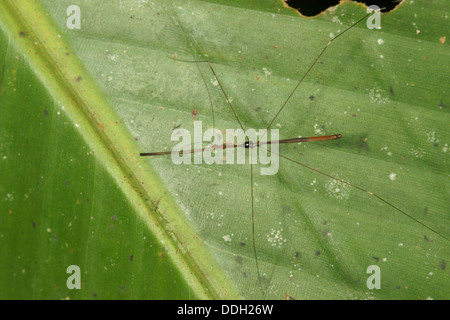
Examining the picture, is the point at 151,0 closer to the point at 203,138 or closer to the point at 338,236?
the point at 203,138

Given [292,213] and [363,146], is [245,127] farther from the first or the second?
[363,146]

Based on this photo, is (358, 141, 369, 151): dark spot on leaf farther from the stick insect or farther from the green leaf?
the stick insect

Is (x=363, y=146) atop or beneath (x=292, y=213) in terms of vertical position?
atop

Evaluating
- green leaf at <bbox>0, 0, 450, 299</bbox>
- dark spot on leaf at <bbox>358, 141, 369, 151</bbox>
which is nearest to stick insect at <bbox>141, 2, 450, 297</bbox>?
green leaf at <bbox>0, 0, 450, 299</bbox>

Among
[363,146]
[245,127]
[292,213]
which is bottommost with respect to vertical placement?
[292,213]

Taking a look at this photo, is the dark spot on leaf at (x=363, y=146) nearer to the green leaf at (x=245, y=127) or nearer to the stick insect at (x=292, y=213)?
the green leaf at (x=245, y=127)

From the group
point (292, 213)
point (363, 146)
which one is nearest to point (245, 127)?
point (292, 213)

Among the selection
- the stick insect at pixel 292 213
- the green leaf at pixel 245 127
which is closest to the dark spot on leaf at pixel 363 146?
the green leaf at pixel 245 127

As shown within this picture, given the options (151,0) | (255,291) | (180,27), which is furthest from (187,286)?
(151,0)
